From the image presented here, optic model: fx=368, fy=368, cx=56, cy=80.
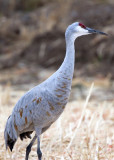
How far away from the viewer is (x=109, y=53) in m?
12.3

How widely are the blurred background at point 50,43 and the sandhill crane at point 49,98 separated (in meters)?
5.47

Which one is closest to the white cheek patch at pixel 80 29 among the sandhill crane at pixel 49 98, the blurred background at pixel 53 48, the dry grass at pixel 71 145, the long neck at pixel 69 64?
the sandhill crane at pixel 49 98

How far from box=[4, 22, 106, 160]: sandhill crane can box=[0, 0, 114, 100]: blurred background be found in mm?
5474

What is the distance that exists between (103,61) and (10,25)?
215 inches

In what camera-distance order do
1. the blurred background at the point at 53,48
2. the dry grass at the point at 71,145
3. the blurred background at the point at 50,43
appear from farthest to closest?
1. the blurred background at the point at 50,43
2. the blurred background at the point at 53,48
3. the dry grass at the point at 71,145

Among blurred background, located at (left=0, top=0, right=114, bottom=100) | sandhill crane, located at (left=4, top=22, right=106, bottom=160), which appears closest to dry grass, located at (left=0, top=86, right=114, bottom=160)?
sandhill crane, located at (left=4, top=22, right=106, bottom=160)

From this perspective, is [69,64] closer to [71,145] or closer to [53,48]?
[71,145]

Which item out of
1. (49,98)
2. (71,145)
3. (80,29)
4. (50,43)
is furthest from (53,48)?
(49,98)

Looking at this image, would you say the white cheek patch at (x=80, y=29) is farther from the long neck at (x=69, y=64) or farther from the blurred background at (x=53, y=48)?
the blurred background at (x=53, y=48)

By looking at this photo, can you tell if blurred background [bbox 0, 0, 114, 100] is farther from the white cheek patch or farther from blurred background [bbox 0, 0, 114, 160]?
the white cheek patch

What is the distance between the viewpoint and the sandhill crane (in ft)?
11.1

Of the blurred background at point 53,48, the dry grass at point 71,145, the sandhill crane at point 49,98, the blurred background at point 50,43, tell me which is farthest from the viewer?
the blurred background at point 50,43

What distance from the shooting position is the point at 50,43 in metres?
14.1

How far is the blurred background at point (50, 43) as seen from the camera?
1141 centimetres
